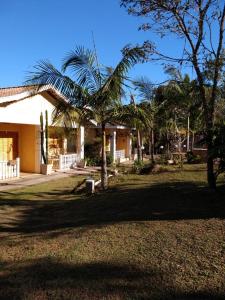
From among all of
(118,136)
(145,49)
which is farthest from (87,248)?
(118,136)

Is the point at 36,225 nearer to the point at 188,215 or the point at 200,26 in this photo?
the point at 188,215

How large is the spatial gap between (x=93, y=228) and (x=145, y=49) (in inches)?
206

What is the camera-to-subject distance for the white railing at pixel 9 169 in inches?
673

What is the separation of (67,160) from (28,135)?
9.91ft

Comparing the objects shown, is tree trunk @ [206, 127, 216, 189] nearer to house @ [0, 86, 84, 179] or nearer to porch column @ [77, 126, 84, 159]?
house @ [0, 86, 84, 179]

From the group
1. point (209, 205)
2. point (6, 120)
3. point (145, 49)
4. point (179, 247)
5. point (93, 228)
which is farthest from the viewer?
point (6, 120)

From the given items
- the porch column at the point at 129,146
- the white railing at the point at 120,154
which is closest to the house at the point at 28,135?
the white railing at the point at 120,154

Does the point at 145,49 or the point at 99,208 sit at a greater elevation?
the point at 145,49

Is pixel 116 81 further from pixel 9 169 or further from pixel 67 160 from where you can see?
pixel 67 160

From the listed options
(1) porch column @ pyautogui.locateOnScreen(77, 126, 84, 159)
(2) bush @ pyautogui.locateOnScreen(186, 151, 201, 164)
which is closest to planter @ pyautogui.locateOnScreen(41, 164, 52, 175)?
(1) porch column @ pyautogui.locateOnScreen(77, 126, 84, 159)

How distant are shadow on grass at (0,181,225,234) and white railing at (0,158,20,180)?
6.00 m

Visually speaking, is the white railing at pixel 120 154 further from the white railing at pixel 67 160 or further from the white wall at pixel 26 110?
the white wall at pixel 26 110

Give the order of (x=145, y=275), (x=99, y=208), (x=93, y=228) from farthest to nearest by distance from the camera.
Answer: (x=99, y=208)
(x=93, y=228)
(x=145, y=275)

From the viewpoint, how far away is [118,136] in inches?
1319
